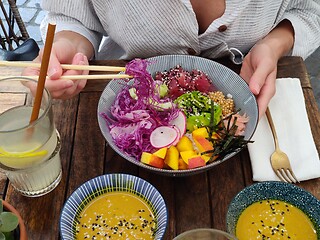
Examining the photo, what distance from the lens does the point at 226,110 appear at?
112 centimetres

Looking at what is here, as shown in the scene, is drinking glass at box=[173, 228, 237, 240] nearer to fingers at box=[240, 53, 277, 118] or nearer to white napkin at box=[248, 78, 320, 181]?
white napkin at box=[248, 78, 320, 181]

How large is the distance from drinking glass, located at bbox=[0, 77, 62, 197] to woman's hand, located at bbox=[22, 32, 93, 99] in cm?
5

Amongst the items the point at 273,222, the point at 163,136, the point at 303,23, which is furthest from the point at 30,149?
the point at 303,23

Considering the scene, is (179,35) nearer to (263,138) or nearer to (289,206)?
(263,138)

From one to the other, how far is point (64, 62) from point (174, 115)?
31cm

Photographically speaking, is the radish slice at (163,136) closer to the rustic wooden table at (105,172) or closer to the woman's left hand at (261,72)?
the rustic wooden table at (105,172)

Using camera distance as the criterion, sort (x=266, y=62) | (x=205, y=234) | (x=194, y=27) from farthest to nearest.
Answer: (x=194, y=27)
(x=266, y=62)
(x=205, y=234)

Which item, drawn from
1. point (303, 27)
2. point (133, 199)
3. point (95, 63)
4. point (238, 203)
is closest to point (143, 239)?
point (133, 199)

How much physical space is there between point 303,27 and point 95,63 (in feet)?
1.95

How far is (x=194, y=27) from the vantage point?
126 centimetres

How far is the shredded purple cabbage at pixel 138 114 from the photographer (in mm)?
1034

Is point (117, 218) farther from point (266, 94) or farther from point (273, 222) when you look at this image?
point (266, 94)

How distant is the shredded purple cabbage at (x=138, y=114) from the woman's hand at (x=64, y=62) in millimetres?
99

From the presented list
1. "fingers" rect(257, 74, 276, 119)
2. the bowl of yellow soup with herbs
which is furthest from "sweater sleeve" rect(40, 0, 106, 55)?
the bowl of yellow soup with herbs
